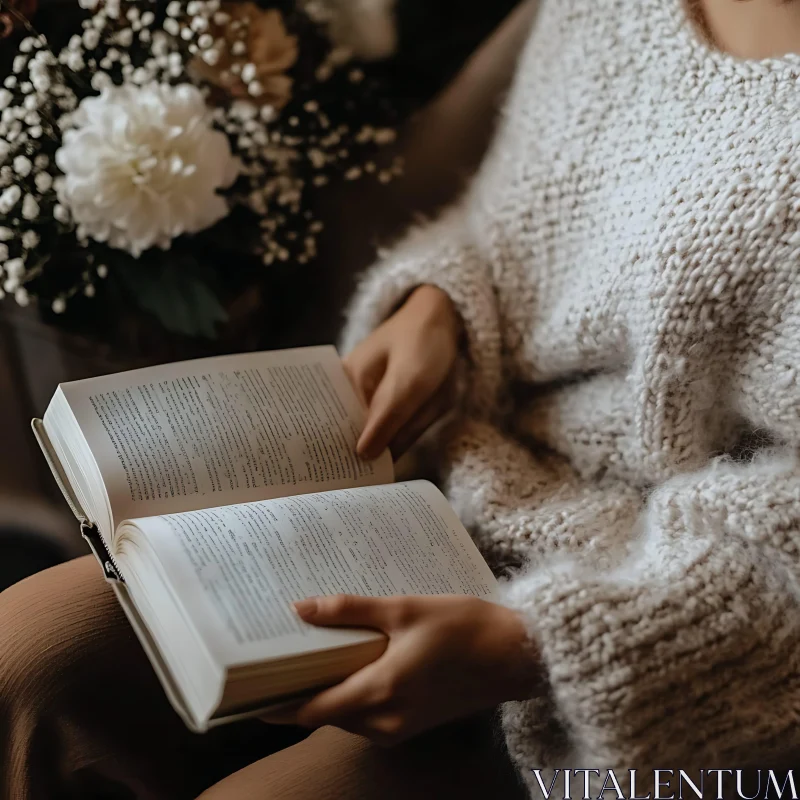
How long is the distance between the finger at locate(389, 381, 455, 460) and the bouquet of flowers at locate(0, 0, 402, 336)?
230 millimetres

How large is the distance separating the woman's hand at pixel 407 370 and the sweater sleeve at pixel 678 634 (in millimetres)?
182

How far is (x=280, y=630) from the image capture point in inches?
21.2

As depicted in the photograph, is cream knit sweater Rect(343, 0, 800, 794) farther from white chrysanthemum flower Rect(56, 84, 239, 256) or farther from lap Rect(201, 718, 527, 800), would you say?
white chrysanthemum flower Rect(56, 84, 239, 256)

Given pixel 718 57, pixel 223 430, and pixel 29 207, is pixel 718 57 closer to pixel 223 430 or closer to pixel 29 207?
pixel 223 430

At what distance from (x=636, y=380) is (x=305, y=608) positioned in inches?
13.0

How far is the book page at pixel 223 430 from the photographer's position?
0.67 m

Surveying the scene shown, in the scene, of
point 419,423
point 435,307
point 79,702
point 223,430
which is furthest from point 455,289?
point 79,702

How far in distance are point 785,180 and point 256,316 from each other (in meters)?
0.61

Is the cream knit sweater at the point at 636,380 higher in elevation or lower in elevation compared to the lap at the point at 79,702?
higher

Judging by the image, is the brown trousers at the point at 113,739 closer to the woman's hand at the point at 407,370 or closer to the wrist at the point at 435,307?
the woman's hand at the point at 407,370

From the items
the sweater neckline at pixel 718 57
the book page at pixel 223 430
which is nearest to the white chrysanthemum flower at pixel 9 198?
the book page at pixel 223 430

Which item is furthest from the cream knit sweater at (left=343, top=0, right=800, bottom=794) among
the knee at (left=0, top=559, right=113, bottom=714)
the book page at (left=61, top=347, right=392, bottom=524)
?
the knee at (left=0, top=559, right=113, bottom=714)

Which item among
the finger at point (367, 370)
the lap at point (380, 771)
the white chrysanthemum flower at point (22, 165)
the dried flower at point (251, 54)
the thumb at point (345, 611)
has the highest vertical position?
the dried flower at point (251, 54)

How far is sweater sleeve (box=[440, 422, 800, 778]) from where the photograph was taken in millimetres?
569
